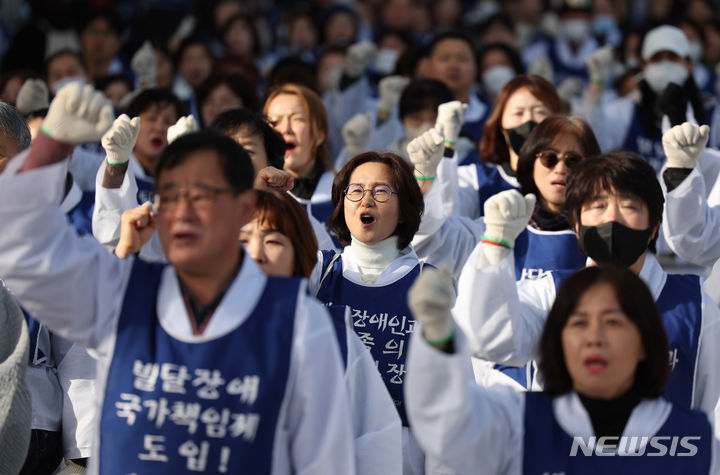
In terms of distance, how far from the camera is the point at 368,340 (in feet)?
12.3

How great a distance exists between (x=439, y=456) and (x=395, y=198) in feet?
5.09

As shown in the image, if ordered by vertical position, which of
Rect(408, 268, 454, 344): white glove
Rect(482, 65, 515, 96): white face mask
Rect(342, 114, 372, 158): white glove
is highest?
Rect(482, 65, 515, 96): white face mask

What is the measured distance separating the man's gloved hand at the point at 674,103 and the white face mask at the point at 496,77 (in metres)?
1.72

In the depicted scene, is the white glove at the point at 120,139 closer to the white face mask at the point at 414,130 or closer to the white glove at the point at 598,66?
the white face mask at the point at 414,130

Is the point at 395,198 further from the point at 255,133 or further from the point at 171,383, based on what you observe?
the point at 171,383

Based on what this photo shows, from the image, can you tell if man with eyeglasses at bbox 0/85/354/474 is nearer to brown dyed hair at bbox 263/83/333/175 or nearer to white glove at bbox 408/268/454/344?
white glove at bbox 408/268/454/344

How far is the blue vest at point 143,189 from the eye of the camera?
190 inches

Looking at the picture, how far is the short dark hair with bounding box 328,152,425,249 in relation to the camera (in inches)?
154

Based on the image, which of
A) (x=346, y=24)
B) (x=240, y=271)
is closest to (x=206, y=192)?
(x=240, y=271)

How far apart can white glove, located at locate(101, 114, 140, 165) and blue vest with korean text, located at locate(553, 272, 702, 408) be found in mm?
1581

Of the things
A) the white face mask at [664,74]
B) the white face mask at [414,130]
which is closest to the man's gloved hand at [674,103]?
the white face mask at [664,74]

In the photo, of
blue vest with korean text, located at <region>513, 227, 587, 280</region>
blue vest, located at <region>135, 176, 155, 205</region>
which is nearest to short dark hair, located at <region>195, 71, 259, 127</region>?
blue vest, located at <region>135, 176, 155, 205</region>

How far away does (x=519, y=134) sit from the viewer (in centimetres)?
494

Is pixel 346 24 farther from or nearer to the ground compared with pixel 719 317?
farther from the ground
